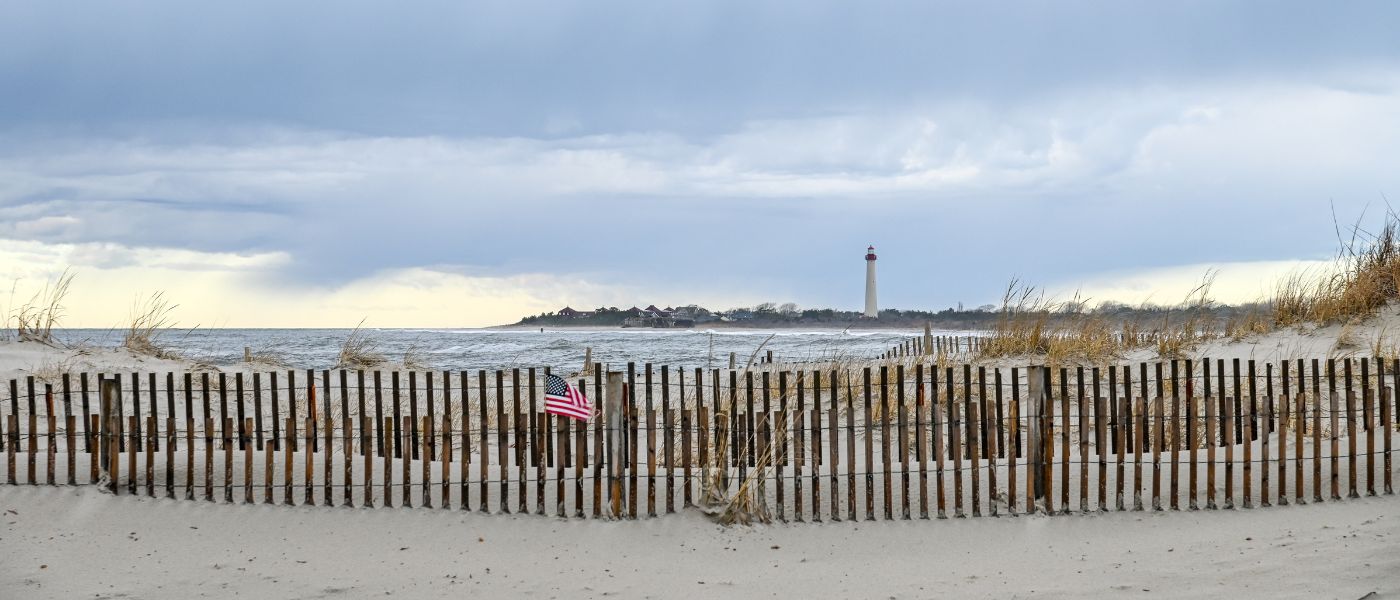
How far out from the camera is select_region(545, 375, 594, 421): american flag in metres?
7.41

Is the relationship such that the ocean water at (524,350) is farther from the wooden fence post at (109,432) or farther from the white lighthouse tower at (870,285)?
the white lighthouse tower at (870,285)

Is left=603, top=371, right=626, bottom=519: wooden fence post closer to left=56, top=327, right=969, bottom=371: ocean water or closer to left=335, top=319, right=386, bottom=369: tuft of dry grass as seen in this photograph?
left=56, top=327, right=969, bottom=371: ocean water

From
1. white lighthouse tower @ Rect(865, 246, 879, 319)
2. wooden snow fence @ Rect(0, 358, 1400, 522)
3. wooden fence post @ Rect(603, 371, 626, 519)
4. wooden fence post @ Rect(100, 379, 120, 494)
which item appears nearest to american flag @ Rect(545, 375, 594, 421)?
wooden snow fence @ Rect(0, 358, 1400, 522)

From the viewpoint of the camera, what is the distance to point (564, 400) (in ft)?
24.7

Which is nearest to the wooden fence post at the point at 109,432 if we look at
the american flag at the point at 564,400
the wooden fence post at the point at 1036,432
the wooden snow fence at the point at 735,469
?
the wooden snow fence at the point at 735,469

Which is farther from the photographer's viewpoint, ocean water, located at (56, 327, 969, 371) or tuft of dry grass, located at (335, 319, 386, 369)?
ocean water, located at (56, 327, 969, 371)

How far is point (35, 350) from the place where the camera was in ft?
47.6

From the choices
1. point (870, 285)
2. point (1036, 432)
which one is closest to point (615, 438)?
point (1036, 432)

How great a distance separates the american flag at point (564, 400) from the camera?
292 inches

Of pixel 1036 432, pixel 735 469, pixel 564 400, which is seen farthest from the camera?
pixel 564 400

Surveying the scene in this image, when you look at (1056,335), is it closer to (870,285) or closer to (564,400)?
(564,400)

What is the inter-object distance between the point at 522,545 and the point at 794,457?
5.51 feet

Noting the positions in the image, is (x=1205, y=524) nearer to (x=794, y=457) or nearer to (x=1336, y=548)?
(x=1336, y=548)

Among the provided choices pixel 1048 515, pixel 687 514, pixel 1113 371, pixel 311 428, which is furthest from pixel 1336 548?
pixel 311 428
